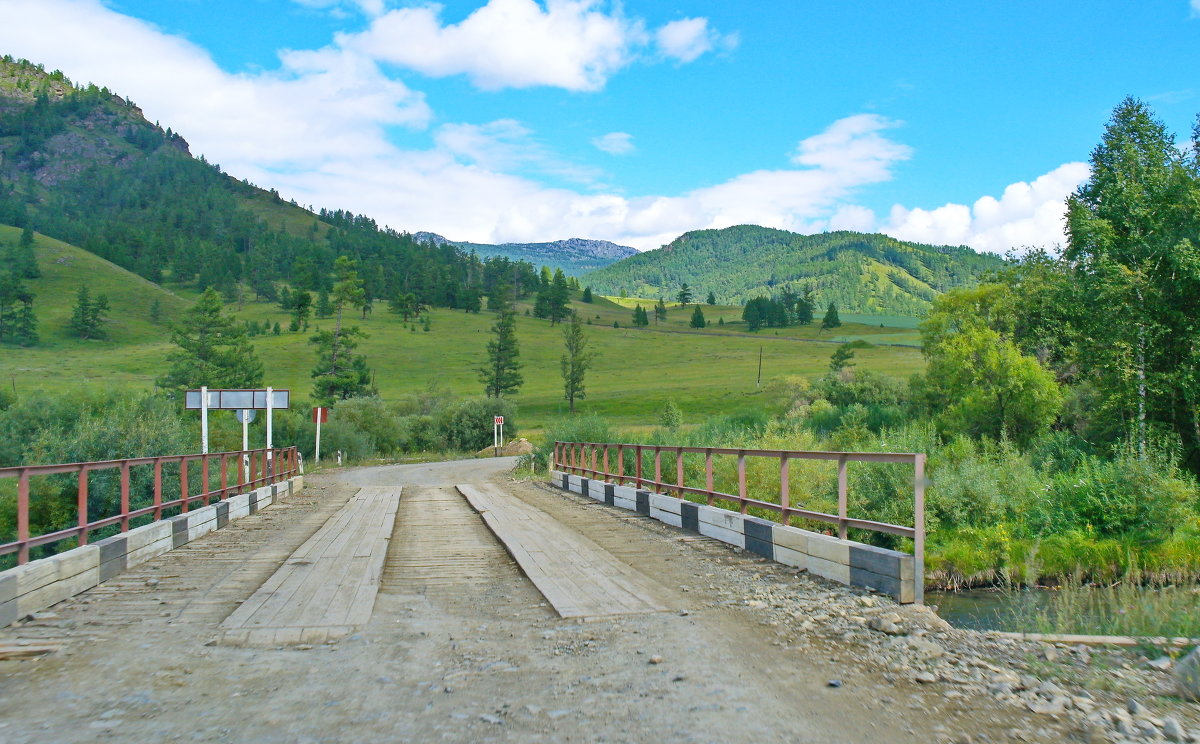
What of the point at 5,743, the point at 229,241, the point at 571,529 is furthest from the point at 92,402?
the point at 229,241

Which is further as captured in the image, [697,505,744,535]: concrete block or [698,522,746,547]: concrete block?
[697,505,744,535]: concrete block

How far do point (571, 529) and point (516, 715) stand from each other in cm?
820

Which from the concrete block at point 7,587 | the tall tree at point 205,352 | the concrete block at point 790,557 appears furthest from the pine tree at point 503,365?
the concrete block at point 7,587

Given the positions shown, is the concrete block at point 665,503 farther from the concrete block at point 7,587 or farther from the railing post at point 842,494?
the concrete block at point 7,587

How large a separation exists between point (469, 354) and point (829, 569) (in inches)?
4355

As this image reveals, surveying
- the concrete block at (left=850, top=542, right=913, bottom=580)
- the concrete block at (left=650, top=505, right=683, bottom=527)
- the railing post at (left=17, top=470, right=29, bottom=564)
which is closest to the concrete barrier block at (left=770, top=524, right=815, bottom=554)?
the concrete block at (left=850, top=542, right=913, bottom=580)

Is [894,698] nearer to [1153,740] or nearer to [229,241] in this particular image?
[1153,740]

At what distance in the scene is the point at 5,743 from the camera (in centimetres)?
378

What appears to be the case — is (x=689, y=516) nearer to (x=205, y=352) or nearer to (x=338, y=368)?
(x=205, y=352)

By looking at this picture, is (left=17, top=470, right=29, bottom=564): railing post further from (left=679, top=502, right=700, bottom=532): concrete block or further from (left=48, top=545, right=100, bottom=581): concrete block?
(left=679, top=502, right=700, bottom=532): concrete block

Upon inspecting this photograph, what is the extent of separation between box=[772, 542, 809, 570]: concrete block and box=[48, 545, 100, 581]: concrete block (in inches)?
269

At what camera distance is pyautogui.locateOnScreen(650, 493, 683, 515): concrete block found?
12.6m

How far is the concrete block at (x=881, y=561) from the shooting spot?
22.4ft

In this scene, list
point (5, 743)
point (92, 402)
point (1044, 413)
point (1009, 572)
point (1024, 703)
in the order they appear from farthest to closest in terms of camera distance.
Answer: point (1044, 413)
point (92, 402)
point (1009, 572)
point (1024, 703)
point (5, 743)
